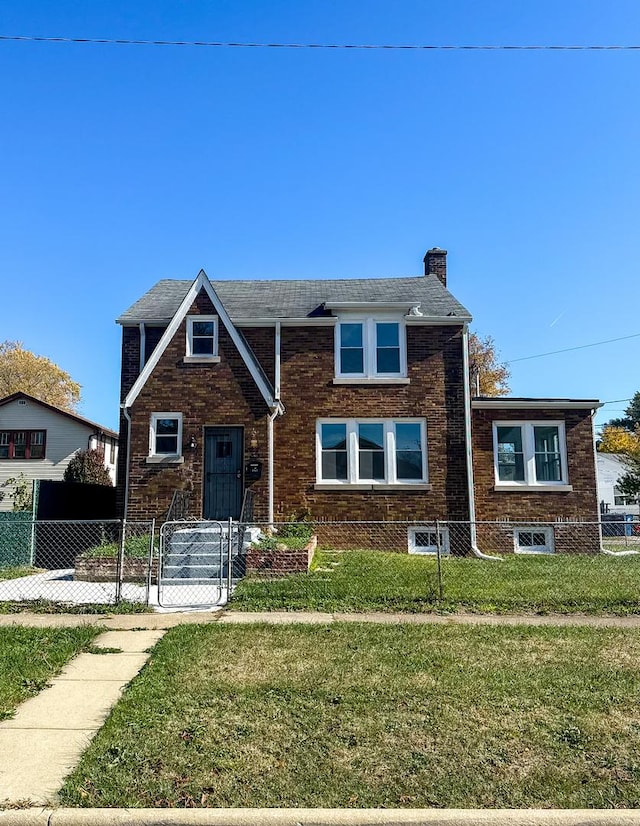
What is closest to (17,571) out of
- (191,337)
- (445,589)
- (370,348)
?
(191,337)

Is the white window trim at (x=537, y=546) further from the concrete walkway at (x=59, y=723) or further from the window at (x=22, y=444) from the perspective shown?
the window at (x=22, y=444)

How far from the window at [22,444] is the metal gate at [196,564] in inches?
718

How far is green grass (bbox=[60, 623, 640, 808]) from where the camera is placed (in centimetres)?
370

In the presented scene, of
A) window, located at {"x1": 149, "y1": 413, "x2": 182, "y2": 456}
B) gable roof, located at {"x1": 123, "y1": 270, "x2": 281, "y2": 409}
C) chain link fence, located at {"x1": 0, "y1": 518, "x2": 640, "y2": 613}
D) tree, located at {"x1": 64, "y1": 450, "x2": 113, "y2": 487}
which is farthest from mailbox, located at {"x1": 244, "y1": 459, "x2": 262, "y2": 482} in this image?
tree, located at {"x1": 64, "y1": 450, "x2": 113, "y2": 487}

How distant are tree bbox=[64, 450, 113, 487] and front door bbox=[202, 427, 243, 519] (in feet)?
39.4

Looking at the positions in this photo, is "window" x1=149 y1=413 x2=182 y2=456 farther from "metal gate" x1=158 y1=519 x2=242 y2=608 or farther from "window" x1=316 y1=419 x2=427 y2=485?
"window" x1=316 y1=419 x2=427 y2=485

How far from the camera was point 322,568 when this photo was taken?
12.3 m

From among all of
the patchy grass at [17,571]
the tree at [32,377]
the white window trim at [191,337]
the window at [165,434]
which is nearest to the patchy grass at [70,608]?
the patchy grass at [17,571]

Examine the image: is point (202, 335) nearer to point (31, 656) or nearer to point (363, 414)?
point (363, 414)

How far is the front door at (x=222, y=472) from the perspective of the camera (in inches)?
637

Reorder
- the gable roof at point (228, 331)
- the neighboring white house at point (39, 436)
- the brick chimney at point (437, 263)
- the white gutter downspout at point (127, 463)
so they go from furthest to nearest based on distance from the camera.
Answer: the neighboring white house at point (39, 436) → the brick chimney at point (437, 263) → the gable roof at point (228, 331) → the white gutter downspout at point (127, 463)

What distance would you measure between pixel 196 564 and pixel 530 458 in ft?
32.5

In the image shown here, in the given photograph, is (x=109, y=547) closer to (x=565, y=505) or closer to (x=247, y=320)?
(x=247, y=320)

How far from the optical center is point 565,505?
57.3ft
